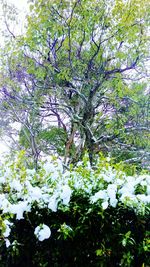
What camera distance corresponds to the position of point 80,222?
1825 millimetres

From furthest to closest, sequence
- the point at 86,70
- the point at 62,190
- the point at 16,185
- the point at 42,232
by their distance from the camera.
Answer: the point at 86,70
the point at 16,185
the point at 62,190
the point at 42,232

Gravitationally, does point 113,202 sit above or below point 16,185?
below

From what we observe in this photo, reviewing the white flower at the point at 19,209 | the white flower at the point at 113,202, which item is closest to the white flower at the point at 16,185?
the white flower at the point at 19,209

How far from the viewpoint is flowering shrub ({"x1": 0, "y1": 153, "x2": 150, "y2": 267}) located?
1.76 m

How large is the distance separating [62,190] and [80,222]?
219 mm

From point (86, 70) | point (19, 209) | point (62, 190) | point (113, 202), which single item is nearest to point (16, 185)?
point (19, 209)

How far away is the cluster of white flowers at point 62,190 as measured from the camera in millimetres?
1778

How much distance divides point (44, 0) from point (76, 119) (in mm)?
2561

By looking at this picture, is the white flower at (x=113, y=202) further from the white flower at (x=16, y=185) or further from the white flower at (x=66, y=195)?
the white flower at (x=16, y=185)

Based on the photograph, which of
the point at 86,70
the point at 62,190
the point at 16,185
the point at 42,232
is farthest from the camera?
the point at 86,70

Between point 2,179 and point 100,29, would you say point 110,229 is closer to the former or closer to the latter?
point 2,179

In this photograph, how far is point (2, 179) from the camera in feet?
7.39

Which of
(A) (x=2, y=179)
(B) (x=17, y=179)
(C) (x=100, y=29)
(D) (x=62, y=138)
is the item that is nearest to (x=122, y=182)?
(B) (x=17, y=179)

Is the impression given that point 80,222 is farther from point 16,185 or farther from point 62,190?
point 16,185
